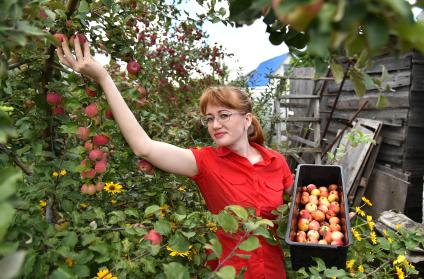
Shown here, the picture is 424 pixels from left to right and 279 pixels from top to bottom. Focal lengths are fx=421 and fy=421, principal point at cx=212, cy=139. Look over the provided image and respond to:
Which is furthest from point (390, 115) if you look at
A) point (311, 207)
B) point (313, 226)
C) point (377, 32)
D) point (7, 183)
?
point (7, 183)

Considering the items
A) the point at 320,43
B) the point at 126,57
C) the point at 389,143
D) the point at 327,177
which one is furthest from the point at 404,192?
the point at 320,43

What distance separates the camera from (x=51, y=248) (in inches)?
38.0

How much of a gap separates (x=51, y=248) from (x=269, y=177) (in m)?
Result: 1.18

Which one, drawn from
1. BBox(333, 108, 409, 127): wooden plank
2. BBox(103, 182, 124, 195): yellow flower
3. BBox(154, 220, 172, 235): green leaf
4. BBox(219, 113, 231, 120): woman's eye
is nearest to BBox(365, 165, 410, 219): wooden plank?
BBox(333, 108, 409, 127): wooden plank

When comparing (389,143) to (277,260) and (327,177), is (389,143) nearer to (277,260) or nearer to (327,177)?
(327,177)

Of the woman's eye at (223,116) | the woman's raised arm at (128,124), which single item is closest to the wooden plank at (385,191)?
the woman's eye at (223,116)

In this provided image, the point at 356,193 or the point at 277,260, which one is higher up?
the point at 277,260

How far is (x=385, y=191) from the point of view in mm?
5391

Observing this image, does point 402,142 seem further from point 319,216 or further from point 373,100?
point 319,216

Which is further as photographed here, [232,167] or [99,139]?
[232,167]

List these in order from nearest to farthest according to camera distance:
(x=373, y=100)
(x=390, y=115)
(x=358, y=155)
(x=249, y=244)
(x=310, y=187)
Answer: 1. (x=249, y=244)
2. (x=310, y=187)
3. (x=390, y=115)
4. (x=358, y=155)
5. (x=373, y=100)

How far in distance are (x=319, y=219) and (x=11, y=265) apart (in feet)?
4.82

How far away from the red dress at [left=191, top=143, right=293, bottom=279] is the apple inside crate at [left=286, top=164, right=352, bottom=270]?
13cm

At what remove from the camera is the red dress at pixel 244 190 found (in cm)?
174
